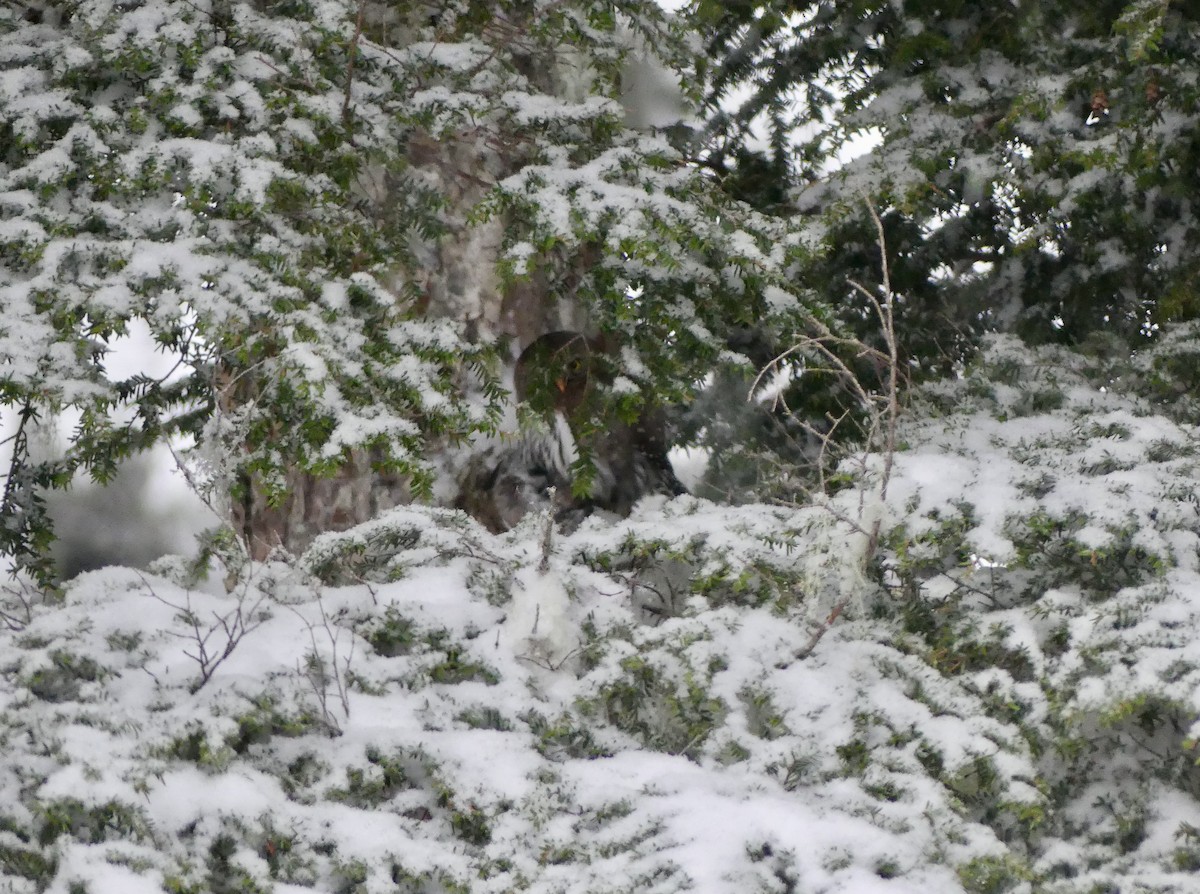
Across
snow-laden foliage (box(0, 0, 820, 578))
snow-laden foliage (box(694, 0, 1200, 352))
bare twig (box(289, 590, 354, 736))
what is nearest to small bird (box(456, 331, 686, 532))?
snow-laden foliage (box(0, 0, 820, 578))

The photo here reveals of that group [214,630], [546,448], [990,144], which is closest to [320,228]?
[546,448]

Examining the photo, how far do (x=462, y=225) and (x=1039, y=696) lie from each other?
9.40 feet

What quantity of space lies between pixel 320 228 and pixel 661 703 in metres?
2.03

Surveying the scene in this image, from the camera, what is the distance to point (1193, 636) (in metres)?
3.16

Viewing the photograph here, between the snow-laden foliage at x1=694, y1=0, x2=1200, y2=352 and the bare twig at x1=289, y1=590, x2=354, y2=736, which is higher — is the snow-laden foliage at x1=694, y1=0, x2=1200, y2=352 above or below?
above

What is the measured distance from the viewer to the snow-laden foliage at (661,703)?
284 centimetres

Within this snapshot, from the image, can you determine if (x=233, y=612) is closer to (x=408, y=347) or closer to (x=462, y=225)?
(x=408, y=347)

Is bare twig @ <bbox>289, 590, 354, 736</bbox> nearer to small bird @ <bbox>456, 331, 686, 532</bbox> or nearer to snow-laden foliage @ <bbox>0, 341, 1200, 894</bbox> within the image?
snow-laden foliage @ <bbox>0, 341, 1200, 894</bbox>

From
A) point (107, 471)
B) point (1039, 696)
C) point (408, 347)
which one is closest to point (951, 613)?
point (1039, 696)

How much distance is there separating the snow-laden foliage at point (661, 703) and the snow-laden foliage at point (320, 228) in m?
0.57

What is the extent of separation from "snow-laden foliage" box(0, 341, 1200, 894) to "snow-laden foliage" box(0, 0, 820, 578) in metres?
0.57

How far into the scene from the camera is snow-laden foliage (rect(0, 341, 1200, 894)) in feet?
9.32

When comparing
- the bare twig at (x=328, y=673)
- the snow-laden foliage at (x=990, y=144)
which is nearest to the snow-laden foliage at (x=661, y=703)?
the bare twig at (x=328, y=673)

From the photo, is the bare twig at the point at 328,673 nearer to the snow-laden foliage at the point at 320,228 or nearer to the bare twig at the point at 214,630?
the bare twig at the point at 214,630
